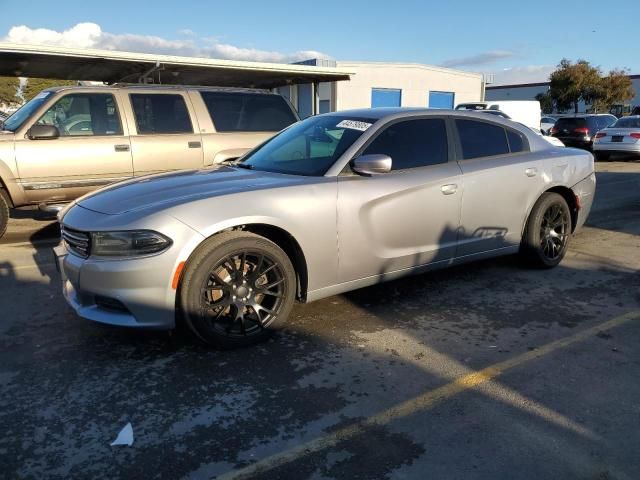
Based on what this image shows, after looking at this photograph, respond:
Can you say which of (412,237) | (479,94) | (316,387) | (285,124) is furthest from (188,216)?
(479,94)

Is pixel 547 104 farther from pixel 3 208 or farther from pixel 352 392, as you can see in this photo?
pixel 352 392

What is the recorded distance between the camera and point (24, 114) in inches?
271

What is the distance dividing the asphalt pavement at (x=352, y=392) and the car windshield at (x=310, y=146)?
117cm

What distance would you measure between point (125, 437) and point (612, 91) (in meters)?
54.1

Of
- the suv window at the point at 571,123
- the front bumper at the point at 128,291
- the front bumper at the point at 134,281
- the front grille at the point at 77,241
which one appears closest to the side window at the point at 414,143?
the front bumper at the point at 134,281

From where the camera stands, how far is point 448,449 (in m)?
2.63

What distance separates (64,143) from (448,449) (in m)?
6.04

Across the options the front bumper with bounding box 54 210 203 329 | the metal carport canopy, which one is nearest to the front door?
the front bumper with bounding box 54 210 203 329

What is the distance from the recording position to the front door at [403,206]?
4016 mm

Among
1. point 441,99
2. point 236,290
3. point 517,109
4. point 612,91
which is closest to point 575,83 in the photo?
point 612,91

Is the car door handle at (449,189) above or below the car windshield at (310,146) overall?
below

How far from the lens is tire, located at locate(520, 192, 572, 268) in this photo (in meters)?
5.25

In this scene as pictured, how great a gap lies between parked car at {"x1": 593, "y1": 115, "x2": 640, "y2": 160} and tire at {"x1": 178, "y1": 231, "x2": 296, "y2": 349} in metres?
16.6

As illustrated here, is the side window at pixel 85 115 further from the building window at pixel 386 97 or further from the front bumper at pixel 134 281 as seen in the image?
the building window at pixel 386 97
